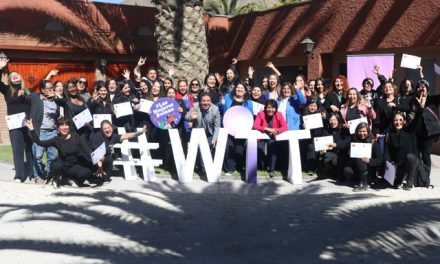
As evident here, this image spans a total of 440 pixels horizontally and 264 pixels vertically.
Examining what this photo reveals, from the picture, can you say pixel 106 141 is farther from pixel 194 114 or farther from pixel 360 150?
pixel 360 150

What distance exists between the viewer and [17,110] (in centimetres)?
898

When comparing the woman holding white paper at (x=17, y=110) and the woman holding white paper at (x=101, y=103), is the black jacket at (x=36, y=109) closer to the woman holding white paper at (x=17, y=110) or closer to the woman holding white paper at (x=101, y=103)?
the woman holding white paper at (x=17, y=110)

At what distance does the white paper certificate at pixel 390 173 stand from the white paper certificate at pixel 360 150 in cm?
35

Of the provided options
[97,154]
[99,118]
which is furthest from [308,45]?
[97,154]

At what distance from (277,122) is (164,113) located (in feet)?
7.03

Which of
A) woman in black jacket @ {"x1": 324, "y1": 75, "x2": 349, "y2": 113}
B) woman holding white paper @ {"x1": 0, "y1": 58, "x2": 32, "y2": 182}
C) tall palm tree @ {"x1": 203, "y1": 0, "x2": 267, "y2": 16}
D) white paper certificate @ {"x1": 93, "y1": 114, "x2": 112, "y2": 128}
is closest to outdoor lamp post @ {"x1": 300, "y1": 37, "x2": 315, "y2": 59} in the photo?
woman in black jacket @ {"x1": 324, "y1": 75, "x2": 349, "y2": 113}

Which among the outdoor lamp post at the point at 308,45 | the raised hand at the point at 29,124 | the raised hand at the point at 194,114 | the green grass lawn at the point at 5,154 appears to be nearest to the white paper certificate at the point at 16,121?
the raised hand at the point at 29,124

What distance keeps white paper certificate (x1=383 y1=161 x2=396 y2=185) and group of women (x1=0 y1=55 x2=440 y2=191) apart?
0.58 feet

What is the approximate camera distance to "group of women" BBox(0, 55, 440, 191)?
338 inches

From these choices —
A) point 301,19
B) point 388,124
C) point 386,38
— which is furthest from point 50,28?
point 388,124

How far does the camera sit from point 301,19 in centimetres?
1609

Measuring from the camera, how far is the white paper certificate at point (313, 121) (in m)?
9.30

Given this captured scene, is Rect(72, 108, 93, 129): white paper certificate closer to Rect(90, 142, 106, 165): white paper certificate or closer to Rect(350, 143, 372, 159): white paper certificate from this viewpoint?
Rect(90, 142, 106, 165): white paper certificate

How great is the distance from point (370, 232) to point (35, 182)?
235 inches
